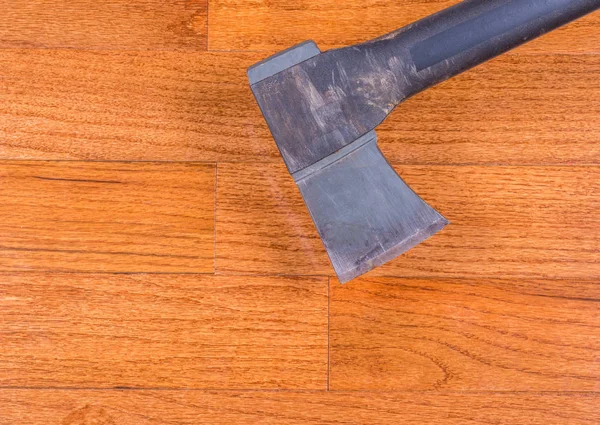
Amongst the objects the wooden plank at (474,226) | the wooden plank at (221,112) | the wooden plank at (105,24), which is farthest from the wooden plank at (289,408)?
the wooden plank at (105,24)

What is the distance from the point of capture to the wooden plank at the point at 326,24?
690 mm

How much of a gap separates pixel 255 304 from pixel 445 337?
7.9 inches

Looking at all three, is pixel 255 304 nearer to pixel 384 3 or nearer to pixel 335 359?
pixel 335 359

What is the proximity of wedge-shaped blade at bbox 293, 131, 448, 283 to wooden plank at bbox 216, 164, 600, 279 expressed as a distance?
0.08 meters

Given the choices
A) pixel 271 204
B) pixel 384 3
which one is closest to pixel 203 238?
pixel 271 204

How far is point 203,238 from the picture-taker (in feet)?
2.25

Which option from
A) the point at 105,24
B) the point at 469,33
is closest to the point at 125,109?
the point at 105,24

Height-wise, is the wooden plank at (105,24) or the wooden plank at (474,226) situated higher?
the wooden plank at (105,24)

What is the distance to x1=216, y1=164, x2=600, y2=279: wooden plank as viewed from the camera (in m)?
0.69

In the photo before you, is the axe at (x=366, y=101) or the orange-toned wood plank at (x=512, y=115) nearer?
the axe at (x=366, y=101)

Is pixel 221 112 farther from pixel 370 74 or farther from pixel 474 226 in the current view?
pixel 474 226

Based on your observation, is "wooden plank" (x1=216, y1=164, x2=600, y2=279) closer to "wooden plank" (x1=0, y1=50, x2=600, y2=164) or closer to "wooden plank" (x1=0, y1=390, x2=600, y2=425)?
"wooden plank" (x1=0, y1=50, x2=600, y2=164)

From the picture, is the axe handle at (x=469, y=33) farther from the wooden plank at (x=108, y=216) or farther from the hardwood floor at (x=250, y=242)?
the wooden plank at (x=108, y=216)

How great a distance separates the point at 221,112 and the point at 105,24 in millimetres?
152
